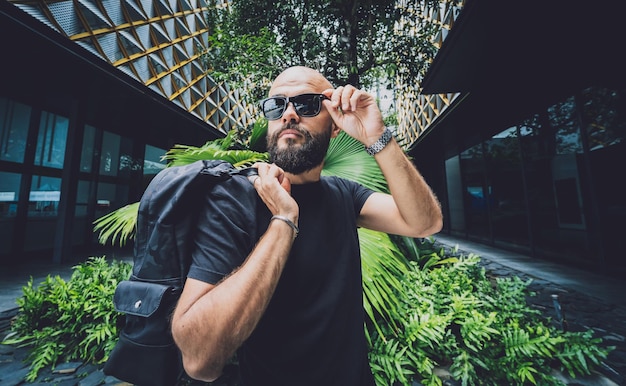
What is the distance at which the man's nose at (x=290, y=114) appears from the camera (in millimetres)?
1106

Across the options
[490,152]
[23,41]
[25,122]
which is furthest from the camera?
[490,152]

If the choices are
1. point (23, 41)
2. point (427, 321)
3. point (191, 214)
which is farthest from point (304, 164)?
point (23, 41)

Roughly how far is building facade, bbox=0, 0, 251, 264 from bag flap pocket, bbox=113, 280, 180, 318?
605 cm

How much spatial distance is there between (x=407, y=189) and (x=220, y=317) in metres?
0.78

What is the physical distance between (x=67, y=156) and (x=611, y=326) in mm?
10291

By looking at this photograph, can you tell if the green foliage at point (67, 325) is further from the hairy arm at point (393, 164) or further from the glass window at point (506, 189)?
the glass window at point (506, 189)

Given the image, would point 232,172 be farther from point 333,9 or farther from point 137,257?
point 333,9

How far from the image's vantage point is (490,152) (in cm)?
772

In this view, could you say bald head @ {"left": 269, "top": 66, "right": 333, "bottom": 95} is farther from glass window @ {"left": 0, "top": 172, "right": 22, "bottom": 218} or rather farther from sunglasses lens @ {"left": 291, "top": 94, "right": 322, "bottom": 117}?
glass window @ {"left": 0, "top": 172, "right": 22, "bottom": 218}

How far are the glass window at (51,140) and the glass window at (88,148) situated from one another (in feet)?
1.41

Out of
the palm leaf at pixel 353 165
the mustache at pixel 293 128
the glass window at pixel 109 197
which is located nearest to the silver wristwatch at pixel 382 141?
the mustache at pixel 293 128

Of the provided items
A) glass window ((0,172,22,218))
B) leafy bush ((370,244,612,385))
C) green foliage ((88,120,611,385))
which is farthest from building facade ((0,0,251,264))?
leafy bush ((370,244,612,385))

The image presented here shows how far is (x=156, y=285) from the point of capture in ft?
2.11

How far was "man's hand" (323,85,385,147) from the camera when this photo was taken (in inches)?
38.5
